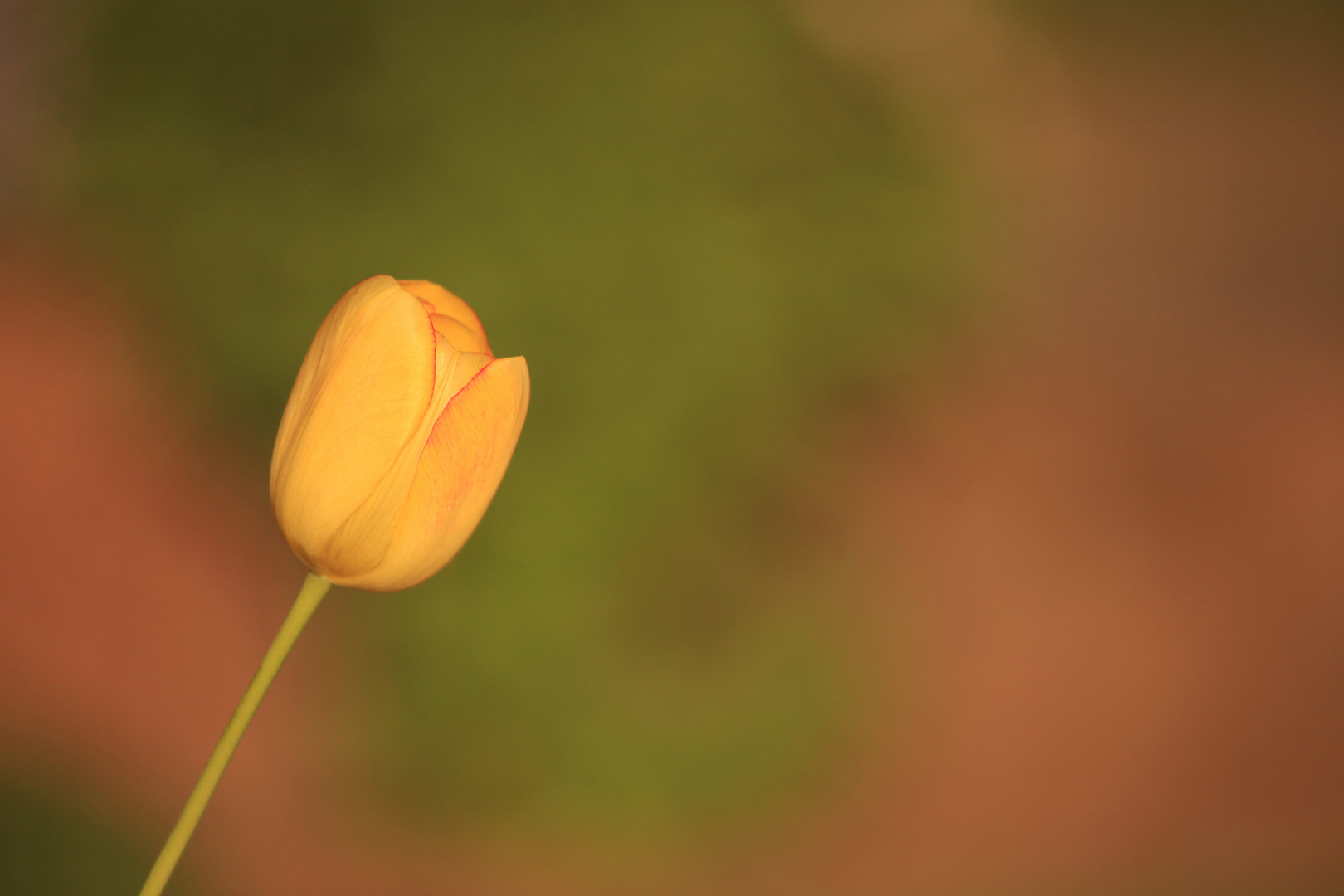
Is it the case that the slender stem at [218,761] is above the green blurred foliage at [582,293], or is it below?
below

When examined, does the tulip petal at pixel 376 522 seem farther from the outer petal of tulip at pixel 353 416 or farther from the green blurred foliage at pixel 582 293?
the green blurred foliage at pixel 582 293

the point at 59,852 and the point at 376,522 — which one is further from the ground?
the point at 376,522

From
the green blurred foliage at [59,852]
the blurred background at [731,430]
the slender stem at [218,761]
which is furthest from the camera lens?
the blurred background at [731,430]

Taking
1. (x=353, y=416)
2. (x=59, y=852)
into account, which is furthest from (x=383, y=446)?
(x=59, y=852)

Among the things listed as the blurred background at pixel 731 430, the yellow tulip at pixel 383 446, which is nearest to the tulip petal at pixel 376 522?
the yellow tulip at pixel 383 446

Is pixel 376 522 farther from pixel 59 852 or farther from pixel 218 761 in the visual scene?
pixel 59 852
